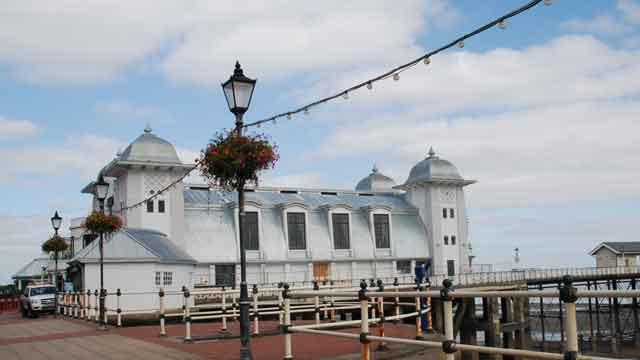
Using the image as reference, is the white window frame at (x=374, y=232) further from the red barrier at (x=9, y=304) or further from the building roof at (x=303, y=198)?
the red barrier at (x=9, y=304)

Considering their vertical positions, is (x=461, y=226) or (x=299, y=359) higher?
A: (x=461, y=226)

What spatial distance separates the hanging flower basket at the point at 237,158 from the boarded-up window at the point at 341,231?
44003 mm

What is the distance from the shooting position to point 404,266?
199 ft

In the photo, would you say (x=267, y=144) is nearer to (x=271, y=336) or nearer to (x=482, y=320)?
(x=271, y=336)

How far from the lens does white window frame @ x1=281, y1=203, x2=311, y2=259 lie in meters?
55.2

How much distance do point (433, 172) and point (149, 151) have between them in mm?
25453

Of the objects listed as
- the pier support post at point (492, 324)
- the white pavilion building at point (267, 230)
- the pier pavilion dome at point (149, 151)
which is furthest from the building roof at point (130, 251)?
the pier support post at point (492, 324)

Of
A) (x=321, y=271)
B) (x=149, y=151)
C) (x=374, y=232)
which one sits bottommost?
(x=321, y=271)

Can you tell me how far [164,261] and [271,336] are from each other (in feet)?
76.4

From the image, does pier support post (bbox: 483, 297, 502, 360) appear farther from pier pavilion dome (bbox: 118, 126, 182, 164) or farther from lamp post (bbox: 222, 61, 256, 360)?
pier pavilion dome (bbox: 118, 126, 182, 164)

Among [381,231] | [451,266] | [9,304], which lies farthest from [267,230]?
[9,304]

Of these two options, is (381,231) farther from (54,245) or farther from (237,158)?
(237,158)

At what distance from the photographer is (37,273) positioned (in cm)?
8162

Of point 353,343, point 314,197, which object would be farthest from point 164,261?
point 353,343
